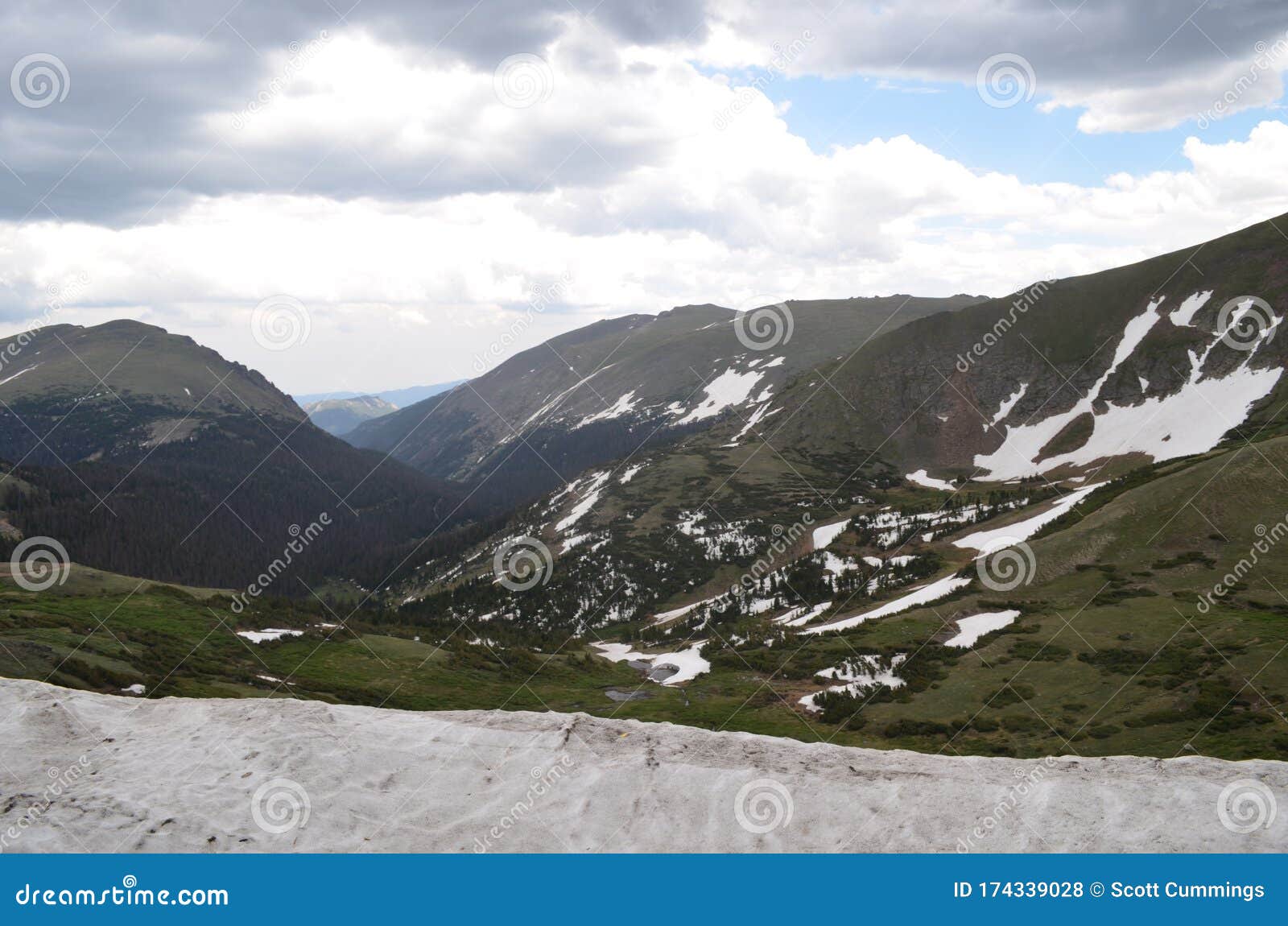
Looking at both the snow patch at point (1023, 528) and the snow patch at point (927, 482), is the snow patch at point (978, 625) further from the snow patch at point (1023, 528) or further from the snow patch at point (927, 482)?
the snow patch at point (927, 482)

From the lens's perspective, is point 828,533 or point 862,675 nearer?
point 862,675

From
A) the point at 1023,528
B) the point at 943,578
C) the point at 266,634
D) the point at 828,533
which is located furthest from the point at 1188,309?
→ the point at 266,634

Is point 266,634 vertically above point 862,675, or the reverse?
point 862,675

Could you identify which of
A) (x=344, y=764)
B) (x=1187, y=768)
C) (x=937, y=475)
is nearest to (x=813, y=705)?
(x=1187, y=768)

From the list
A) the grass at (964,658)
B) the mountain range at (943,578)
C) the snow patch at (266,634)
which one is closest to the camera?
the grass at (964,658)

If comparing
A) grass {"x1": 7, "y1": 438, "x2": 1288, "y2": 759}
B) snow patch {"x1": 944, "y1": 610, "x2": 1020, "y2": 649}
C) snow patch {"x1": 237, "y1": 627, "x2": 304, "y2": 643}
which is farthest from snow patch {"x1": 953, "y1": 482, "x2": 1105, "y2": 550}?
snow patch {"x1": 237, "y1": 627, "x2": 304, "y2": 643}

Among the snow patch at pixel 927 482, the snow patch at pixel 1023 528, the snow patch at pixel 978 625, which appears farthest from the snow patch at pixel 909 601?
the snow patch at pixel 927 482

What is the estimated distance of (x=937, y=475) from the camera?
167375 mm

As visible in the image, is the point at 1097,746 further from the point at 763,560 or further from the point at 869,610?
the point at 763,560

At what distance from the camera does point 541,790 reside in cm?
1562

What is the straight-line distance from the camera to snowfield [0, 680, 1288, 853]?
45.3ft

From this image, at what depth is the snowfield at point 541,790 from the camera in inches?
544

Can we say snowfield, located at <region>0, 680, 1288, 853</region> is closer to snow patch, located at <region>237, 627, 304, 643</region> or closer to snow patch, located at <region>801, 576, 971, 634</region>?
snow patch, located at <region>237, 627, 304, 643</region>

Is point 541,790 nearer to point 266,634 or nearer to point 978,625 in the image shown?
point 978,625
